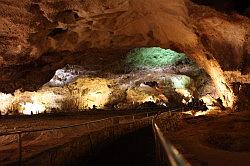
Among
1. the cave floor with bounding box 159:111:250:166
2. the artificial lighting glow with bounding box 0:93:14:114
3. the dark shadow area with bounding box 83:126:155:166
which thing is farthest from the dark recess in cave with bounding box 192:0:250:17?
the artificial lighting glow with bounding box 0:93:14:114

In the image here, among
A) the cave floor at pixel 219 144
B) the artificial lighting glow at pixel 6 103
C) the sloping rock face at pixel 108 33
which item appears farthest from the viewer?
the artificial lighting glow at pixel 6 103

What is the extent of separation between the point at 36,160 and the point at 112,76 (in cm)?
1736

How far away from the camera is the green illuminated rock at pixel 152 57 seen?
19.6 metres

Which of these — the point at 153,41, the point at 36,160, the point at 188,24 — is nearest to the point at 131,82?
the point at 153,41

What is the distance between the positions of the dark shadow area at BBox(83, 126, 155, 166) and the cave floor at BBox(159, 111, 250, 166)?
1.44 metres

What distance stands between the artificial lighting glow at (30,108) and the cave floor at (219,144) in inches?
737

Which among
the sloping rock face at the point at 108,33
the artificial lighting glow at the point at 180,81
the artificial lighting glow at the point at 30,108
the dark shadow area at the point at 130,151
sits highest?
the sloping rock face at the point at 108,33

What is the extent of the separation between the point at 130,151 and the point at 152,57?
1181 cm

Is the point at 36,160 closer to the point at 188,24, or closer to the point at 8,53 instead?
the point at 8,53

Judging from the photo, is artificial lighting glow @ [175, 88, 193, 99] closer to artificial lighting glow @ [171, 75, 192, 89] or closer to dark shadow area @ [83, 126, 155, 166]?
artificial lighting glow @ [171, 75, 192, 89]

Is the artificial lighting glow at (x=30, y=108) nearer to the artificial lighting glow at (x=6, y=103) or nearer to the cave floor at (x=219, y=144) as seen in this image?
the artificial lighting glow at (x=6, y=103)

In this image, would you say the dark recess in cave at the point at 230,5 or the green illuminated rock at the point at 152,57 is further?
the green illuminated rock at the point at 152,57

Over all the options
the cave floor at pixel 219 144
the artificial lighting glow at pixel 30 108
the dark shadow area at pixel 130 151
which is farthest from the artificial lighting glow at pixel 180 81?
the dark shadow area at pixel 130 151

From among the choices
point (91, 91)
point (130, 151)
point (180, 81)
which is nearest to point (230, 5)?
point (130, 151)
